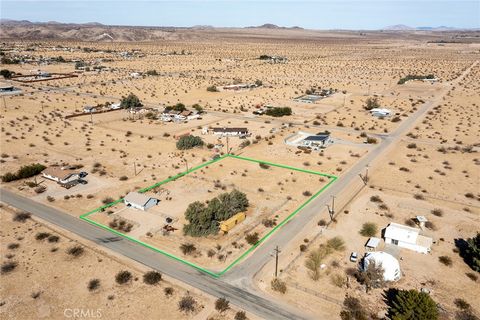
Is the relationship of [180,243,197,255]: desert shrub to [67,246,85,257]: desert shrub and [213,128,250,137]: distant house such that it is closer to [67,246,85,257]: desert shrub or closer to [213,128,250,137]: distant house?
[67,246,85,257]: desert shrub

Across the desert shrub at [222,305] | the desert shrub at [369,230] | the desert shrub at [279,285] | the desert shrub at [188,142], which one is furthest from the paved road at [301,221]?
the desert shrub at [188,142]

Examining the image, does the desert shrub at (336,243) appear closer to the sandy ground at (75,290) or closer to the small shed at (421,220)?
the small shed at (421,220)

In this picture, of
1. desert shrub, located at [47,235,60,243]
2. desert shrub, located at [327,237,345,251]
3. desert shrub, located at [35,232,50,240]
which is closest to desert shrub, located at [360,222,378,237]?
desert shrub, located at [327,237,345,251]

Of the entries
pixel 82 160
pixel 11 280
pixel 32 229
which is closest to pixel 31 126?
pixel 82 160

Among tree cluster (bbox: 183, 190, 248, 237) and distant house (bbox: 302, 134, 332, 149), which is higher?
tree cluster (bbox: 183, 190, 248, 237)

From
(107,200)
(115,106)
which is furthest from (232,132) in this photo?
(115,106)

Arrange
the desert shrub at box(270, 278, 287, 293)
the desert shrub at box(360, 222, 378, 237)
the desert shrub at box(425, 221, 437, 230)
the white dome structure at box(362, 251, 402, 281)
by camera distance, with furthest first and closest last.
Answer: the desert shrub at box(425, 221, 437, 230) < the desert shrub at box(360, 222, 378, 237) < the white dome structure at box(362, 251, 402, 281) < the desert shrub at box(270, 278, 287, 293)
